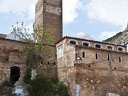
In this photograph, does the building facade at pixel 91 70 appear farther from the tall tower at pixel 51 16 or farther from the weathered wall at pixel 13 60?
the tall tower at pixel 51 16

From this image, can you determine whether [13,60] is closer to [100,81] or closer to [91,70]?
[91,70]

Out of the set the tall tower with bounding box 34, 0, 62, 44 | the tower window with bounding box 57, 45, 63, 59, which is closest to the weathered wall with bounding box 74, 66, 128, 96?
the tower window with bounding box 57, 45, 63, 59

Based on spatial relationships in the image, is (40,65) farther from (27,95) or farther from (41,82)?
(27,95)

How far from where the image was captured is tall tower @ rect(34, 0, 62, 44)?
1758 inches

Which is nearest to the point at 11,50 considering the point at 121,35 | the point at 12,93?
the point at 12,93

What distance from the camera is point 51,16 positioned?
45.5 m

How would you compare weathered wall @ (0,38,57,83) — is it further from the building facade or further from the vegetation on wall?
the vegetation on wall

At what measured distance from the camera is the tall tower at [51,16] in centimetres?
4466

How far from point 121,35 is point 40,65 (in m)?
31.0

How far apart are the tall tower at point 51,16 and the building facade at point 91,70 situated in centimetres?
1019

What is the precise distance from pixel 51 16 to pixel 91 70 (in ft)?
56.2

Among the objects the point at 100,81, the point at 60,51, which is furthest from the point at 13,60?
the point at 100,81

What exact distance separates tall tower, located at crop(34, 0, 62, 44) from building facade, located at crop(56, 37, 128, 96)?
33.4ft

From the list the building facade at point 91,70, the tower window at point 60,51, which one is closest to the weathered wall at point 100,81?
the building facade at point 91,70
